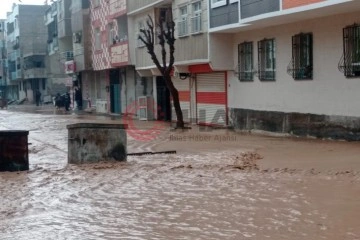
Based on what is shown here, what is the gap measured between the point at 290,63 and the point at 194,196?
10.1 metres

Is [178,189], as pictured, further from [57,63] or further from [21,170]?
[57,63]

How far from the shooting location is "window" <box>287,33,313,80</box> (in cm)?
1653

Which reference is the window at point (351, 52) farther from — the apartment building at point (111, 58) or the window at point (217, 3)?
the apartment building at point (111, 58)

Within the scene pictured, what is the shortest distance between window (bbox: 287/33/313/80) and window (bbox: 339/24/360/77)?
5.27 feet

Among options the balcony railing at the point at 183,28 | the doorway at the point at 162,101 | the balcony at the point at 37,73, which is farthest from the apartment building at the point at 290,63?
the balcony at the point at 37,73

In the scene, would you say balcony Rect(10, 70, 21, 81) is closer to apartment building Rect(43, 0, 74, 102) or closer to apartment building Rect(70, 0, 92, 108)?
apartment building Rect(43, 0, 74, 102)

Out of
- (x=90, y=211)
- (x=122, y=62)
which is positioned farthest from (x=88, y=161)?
(x=122, y=62)

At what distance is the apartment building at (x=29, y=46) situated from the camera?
6769cm

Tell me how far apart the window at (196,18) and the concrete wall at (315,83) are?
2.75m

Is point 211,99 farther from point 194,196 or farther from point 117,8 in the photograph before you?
point 194,196

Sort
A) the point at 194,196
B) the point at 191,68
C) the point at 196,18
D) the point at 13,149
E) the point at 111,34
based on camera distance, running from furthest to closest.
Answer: the point at 111,34 < the point at 191,68 < the point at 196,18 < the point at 13,149 < the point at 194,196

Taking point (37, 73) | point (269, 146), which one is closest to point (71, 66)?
point (37, 73)

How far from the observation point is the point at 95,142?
12352 mm

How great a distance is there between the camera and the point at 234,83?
70.8ft
